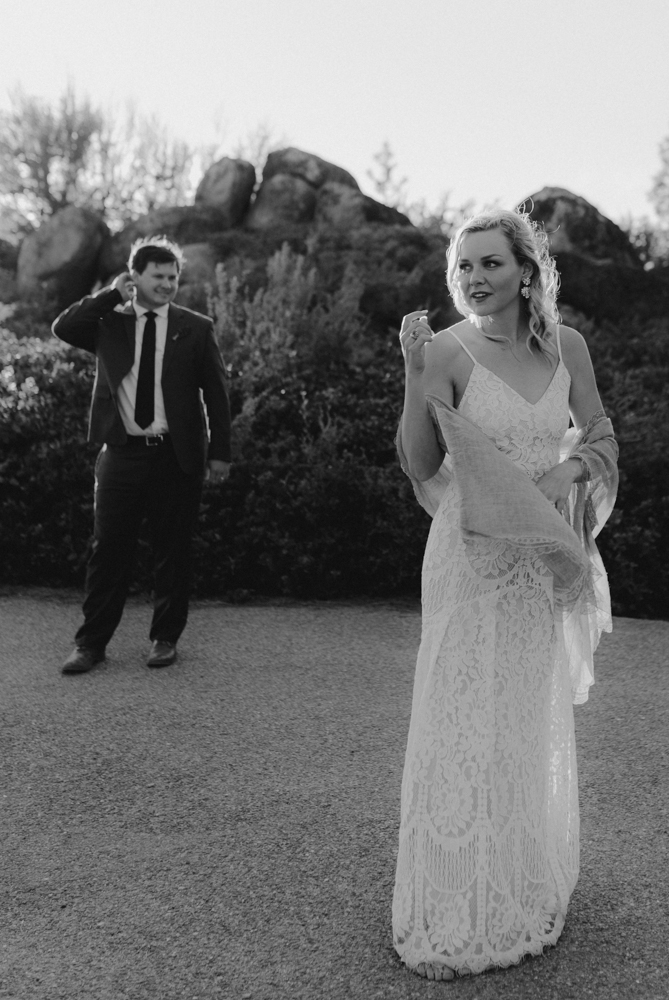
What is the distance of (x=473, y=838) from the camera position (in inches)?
107

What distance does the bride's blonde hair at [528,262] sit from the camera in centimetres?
284

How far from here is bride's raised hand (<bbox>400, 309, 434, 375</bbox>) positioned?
8.83ft

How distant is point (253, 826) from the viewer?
3.69 meters

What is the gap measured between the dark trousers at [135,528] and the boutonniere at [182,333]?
24.2 inches

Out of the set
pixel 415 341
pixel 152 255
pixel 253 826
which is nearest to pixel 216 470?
pixel 152 255

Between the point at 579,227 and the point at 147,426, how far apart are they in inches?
501

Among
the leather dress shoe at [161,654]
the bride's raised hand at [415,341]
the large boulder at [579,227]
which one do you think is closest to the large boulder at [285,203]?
the large boulder at [579,227]

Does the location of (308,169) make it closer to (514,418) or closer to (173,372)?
(173,372)

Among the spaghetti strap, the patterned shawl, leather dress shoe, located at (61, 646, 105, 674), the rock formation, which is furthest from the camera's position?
the rock formation

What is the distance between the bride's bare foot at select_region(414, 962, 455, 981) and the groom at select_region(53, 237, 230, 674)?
10.8ft

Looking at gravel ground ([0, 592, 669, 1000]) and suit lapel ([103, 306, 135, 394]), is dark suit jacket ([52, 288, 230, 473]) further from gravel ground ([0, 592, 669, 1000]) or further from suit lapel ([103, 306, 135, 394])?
gravel ground ([0, 592, 669, 1000])

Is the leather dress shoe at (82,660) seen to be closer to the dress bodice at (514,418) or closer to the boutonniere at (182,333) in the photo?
the boutonniere at (182,333)

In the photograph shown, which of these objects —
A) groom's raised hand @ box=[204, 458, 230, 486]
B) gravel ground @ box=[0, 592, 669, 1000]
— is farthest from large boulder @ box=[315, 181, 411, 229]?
gravel ground @ box=[0, 592, 669, 1000]

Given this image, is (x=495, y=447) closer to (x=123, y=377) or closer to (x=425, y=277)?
(x=123, y=377)
